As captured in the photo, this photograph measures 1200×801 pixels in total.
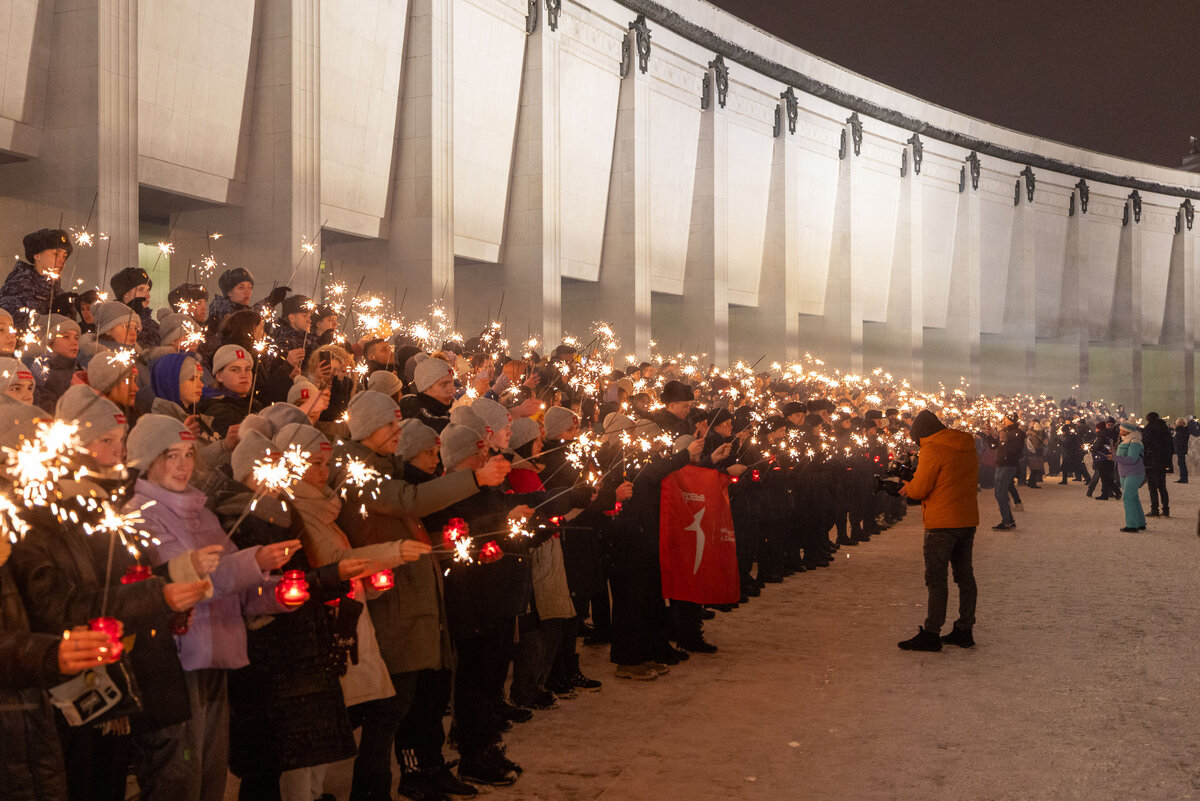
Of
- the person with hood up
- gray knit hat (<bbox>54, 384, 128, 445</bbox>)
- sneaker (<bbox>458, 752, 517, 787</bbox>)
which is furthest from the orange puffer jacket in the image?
gray knit hat (<bbox>54, 384, 128, 445</bbox>)

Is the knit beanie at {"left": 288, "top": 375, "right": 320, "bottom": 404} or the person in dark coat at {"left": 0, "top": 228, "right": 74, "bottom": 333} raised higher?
the person in dark coat at {"left": 0, "top": 228, "right": 74, "bottom": 333}

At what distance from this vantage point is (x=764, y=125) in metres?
41.5

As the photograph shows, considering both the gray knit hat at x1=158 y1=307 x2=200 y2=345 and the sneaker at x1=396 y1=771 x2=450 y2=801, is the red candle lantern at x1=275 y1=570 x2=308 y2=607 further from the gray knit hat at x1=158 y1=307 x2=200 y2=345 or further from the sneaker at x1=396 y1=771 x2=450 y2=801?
the gray knit hat at x1=158 y1=307 x2=200 y2=345

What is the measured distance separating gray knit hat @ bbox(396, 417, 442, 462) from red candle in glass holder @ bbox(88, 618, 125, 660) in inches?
111

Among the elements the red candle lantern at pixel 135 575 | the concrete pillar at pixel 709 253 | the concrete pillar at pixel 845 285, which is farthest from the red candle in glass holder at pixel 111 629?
the concrete pillar at pixel 845 285

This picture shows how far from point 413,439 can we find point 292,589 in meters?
1.75

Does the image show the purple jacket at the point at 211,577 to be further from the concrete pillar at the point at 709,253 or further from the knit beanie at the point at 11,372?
the concrete pillar at the point at 709,253

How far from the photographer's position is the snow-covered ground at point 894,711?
6.63m

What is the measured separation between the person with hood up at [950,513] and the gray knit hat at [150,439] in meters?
7.77

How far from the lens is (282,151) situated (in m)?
20.8

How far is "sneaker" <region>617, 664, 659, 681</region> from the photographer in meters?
9.38

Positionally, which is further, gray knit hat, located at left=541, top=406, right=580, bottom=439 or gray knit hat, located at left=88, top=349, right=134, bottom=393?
gray knit hat, located at left=541, top=406, right=580, bottom=439

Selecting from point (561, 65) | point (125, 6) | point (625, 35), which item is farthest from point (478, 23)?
point (125, 6)

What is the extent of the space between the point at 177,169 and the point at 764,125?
26115 mm
